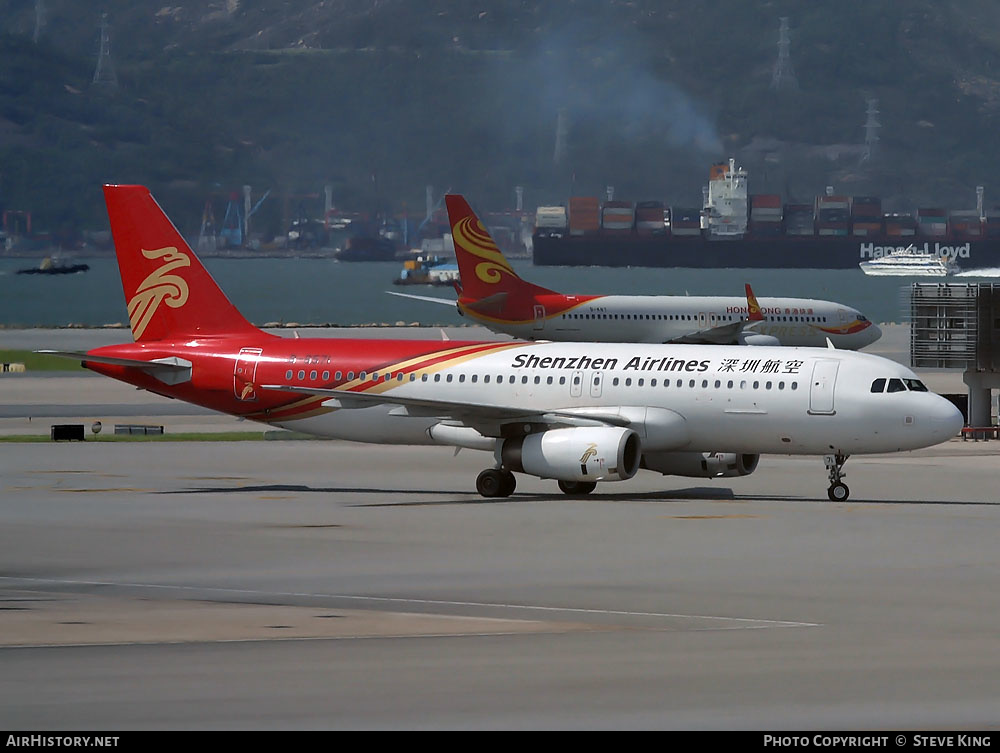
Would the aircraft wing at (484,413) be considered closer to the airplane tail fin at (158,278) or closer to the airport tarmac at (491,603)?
the airport tarmac at (491,603)

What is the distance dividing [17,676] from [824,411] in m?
29.2

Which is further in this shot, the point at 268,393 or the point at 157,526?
the point at 268,393

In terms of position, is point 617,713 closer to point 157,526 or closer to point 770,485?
point 157,526

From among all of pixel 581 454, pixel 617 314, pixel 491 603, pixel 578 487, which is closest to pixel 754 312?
pixel 617 314

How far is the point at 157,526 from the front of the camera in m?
41.5

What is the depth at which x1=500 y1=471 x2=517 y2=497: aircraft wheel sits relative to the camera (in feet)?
161

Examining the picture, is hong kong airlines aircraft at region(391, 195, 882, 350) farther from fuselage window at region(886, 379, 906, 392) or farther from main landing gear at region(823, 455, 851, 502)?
fuselage window at region(886, 379, 906, 392)

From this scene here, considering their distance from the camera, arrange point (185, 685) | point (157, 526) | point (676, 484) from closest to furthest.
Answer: point (185, 685)
point (157, 526)
point (676, 484)

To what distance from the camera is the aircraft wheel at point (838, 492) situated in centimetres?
4816

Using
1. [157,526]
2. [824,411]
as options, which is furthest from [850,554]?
[157,526]

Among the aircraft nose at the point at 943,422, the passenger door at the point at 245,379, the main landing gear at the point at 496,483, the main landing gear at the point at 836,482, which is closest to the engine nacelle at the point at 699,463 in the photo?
the main landing gear at the point at 836,482

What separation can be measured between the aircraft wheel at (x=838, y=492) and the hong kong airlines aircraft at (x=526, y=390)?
4cm

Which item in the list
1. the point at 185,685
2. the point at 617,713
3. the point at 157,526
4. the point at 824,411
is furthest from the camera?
the point at 824,411

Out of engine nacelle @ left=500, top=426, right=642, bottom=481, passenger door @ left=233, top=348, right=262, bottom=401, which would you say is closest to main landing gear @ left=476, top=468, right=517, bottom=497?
engine nacelle @ left=500, top=426, right=642, bottom=481
